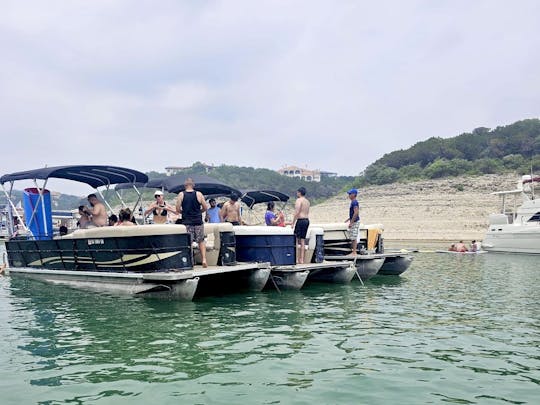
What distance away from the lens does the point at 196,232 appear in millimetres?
10523

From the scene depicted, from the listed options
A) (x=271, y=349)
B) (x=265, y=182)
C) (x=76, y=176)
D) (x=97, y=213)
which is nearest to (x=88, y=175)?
(x=76, y=176)

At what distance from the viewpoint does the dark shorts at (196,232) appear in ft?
34.4

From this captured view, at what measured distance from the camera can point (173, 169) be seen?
167 metres

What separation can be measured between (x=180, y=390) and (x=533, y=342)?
486 centimetres

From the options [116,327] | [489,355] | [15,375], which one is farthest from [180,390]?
[489,355]

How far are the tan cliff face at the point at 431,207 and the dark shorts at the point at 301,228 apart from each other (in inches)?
969

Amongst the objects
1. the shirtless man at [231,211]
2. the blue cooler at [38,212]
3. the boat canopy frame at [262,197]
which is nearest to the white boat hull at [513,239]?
the boat canopy frame at [262,197]

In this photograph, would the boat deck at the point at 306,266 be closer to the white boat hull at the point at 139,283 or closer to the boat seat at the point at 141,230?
the white boat hull at the point at 139,283

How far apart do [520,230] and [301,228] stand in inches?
688

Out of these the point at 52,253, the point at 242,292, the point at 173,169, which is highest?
the point at 173,169

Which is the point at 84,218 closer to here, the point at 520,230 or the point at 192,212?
the point at 192,212

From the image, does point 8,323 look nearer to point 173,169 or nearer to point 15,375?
point 15,375

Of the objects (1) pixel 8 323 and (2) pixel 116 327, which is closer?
(2) pixel 116 327

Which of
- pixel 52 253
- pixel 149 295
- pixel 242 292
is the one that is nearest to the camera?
pixel 149 295
